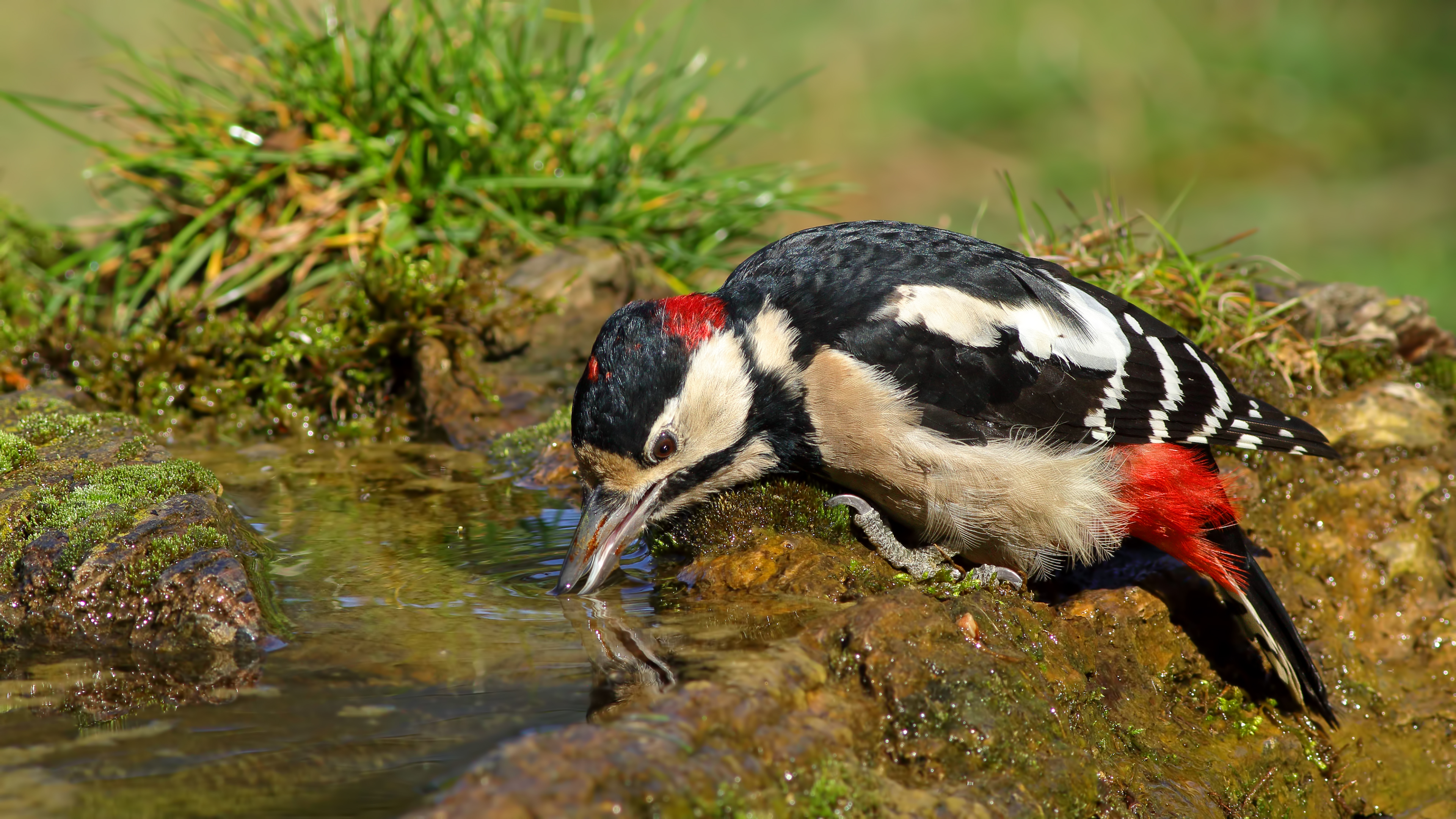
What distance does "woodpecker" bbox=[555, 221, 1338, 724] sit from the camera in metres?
3.43

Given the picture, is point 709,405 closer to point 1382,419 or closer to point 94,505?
point 94,505

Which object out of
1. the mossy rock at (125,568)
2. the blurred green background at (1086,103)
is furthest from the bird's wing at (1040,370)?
the blurred green background at (1086,103)

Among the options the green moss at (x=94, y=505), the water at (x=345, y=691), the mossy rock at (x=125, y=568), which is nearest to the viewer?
the water at (x=345, y=691)

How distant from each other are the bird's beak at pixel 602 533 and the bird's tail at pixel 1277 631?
177cm

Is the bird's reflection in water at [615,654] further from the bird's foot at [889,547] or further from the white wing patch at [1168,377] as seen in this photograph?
the white wing patch at [1168,377]

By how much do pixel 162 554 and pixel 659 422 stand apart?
135cm

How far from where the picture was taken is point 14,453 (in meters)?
3.52

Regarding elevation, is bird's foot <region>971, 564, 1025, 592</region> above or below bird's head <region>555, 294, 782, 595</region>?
below

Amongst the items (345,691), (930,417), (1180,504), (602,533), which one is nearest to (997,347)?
(930,417)

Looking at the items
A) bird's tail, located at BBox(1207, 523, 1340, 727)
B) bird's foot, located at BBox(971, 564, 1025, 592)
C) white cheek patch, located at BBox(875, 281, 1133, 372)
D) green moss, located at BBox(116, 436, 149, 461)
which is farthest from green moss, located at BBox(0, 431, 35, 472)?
bird's tail, located at BBox(1207, 523, 1340, 727)

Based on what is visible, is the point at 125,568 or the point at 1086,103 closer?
the point at 125,568

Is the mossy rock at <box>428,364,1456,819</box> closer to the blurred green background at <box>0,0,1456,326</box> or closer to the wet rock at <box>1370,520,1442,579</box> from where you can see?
the wet rock at <box>1370,520,1442,579</box>

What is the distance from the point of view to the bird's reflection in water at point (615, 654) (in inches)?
97.8

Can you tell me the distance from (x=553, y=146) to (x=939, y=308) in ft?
10.1
